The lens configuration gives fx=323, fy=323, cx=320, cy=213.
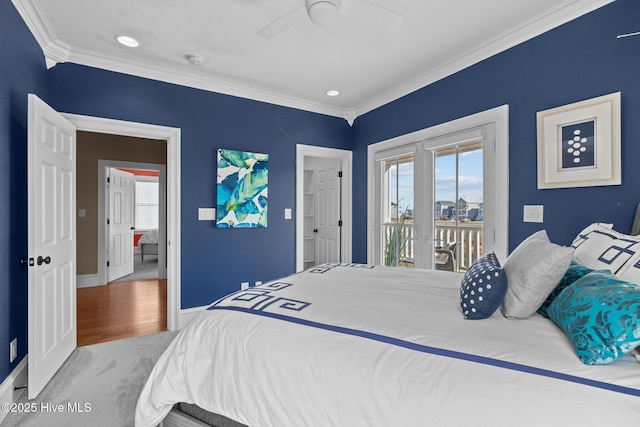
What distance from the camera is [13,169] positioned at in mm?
2215

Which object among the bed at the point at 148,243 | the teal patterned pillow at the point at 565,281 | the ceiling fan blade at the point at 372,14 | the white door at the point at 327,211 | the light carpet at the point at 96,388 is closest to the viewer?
the teal patterned pillow at the point at 565,281

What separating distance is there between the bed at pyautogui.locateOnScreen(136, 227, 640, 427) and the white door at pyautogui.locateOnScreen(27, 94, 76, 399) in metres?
1.30

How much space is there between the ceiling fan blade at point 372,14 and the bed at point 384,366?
1466 millimetres

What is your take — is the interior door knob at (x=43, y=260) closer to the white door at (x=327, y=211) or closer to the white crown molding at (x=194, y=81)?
the white crown molding at (x=194, y=81)

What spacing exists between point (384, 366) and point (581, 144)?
218cm

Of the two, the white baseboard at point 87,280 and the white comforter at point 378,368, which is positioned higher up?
the white comforter at point 378,368

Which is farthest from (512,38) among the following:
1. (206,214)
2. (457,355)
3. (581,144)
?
(206,214)

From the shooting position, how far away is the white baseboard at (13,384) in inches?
76.8

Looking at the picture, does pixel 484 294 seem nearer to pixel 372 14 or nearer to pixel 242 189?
pixel 372 14

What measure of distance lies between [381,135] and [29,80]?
3.40 m

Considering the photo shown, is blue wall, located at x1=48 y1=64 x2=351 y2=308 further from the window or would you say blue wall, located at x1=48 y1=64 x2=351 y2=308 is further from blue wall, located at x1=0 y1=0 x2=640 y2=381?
the window

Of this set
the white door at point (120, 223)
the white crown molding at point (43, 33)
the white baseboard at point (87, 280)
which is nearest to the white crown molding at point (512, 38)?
the white crown molding at point (43, 33)

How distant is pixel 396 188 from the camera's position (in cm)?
394

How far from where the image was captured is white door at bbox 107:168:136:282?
558cm
